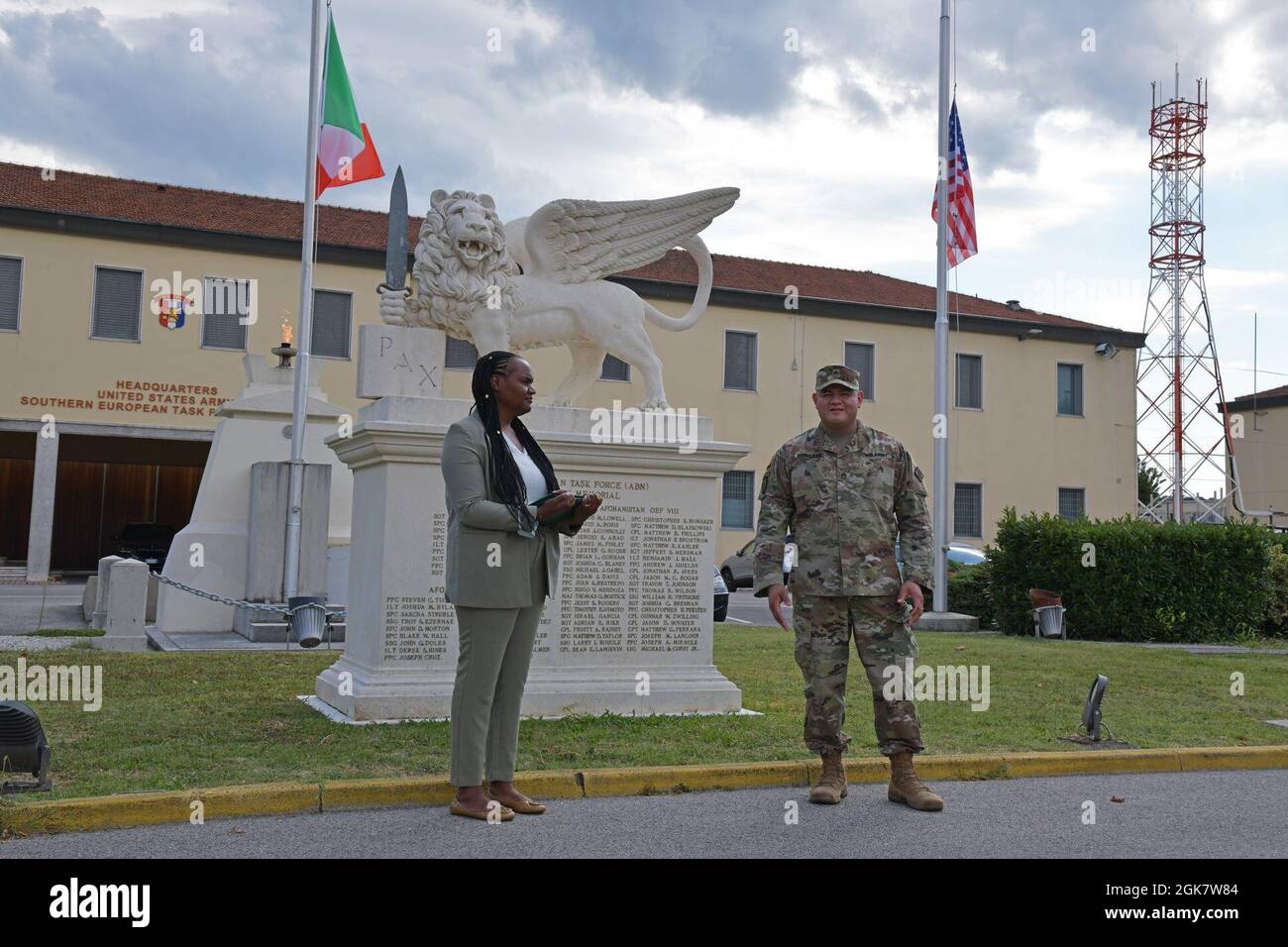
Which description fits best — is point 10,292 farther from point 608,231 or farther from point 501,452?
point 501,452

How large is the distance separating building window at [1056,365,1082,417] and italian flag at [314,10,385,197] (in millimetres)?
27241

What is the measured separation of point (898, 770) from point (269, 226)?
27469mm

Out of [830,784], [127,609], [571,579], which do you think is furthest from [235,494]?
[830,784]

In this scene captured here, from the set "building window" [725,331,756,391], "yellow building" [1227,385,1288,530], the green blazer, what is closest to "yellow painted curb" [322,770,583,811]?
the green blazer

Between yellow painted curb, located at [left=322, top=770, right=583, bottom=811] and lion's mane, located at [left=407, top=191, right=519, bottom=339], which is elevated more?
lion's mane, located at [left=407, top=191, right=519, bottom=339]

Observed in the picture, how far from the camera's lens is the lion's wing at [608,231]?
9.00m

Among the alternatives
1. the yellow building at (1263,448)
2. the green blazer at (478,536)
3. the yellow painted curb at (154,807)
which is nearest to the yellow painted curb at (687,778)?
the green blazer at (478,536)

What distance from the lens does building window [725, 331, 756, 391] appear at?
1344 inches

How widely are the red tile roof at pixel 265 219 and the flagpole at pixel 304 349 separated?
29.3ft

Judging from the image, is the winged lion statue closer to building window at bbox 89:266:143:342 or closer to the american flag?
the american flag

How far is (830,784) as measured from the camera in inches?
235

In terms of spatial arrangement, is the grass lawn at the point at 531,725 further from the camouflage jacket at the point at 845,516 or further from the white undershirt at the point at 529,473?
the white undershirt at the point at 529,473

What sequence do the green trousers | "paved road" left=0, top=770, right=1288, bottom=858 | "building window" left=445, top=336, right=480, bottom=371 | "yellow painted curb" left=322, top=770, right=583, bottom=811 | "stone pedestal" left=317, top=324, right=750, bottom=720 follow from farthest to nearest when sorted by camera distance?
1. "building window" left=445, top=336, right=480, bottom=371
2. "stone pedestal" left=317, top=324, right=750, bottom=720
3. "yellow painted curb" left=322, top=770, right=583, bottom=811
4. the green trousers
5. "paved road" left=0, top=770, right=1288, bottom=858
